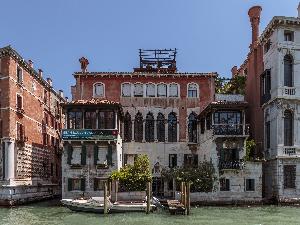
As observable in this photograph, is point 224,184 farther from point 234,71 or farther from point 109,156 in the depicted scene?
point 234,71

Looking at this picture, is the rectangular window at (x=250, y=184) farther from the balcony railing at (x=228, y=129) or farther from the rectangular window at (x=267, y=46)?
the rectangular window at (x=267, y=46)

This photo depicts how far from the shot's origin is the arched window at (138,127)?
4206cm

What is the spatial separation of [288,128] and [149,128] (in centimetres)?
1288

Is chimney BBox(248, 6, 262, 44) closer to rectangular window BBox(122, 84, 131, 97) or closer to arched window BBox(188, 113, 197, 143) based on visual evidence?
arched window BBox(188, 113, 197, 143)

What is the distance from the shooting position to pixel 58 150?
50.9 meters

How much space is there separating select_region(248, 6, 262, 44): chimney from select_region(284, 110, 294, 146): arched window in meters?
9.31

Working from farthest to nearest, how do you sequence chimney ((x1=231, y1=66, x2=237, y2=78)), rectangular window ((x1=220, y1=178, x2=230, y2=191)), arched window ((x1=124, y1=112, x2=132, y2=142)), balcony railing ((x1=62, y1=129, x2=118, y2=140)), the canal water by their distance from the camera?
chimney ((x1=231, y1=66, x2=237, y2=78))
arched window ((x1=124, y1=112, x2=132, y2=142))
balcony railing ((x1=62, y1=129, x2=118, y2=140))
rectangular window ((x1=220, y1=178, x2=230, y2=191))
the canal water

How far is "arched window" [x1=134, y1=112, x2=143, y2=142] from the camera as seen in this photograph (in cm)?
4206

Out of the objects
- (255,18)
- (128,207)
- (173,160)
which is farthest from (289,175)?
(255,18)

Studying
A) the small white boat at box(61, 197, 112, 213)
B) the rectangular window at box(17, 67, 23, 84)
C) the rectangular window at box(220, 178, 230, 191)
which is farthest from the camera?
the rectangular window at box(17, 67, 23, 84)

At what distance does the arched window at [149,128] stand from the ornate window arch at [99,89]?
4.86 metres

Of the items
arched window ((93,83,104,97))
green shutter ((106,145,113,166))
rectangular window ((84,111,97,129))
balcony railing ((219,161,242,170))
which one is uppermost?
arched window ((93,83,104,97))

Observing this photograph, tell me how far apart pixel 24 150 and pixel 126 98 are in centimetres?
1058

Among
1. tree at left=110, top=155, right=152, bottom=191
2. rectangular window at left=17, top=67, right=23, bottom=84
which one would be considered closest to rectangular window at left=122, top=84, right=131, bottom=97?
rectangular window at left=17, top=67, right=23, bottom=84
